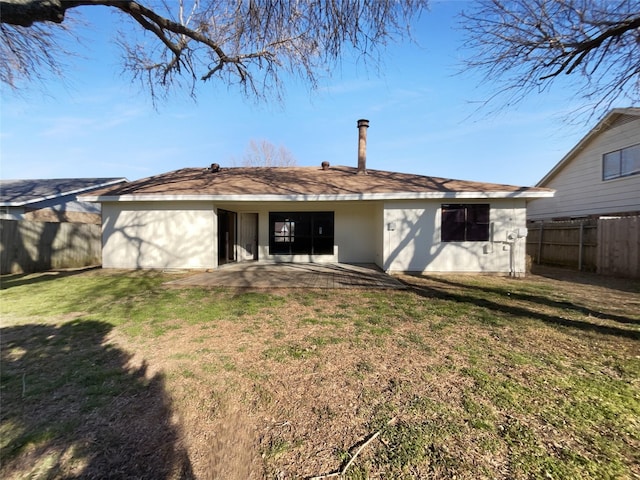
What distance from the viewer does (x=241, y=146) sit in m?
29.7

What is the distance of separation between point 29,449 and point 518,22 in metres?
8.23

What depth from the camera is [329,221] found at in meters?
12.3

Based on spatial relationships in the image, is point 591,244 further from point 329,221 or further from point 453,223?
point 329,221

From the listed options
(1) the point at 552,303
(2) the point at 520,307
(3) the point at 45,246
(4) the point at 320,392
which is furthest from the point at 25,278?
(1) the point at 552,303

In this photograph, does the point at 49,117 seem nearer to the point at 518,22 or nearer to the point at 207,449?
the point at 207,449

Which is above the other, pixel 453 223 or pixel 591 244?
pixel 453 223

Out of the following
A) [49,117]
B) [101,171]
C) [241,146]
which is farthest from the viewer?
[241,146]

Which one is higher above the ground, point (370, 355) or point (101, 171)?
point (101, 171)

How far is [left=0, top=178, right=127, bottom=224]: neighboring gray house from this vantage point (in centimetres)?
1476

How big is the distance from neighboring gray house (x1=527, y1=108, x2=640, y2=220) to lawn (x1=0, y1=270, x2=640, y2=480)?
7933 mm

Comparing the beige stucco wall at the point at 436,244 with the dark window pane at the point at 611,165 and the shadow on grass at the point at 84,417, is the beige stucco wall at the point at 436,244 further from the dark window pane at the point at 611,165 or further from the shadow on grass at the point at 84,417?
the shadow on grass at the point at 84,417

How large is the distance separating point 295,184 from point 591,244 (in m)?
10.4

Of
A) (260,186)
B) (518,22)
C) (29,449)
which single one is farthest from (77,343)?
(518,22)

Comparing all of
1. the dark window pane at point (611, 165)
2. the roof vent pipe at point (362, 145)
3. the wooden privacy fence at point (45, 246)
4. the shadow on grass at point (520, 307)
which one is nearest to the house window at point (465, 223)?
the shadow on grass at point (520, 307)
